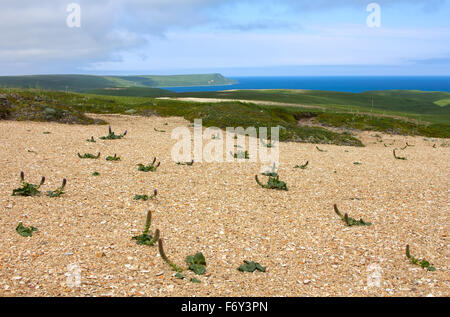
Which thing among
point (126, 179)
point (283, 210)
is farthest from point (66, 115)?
point (283, 210)

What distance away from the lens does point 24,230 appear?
728 centimetres

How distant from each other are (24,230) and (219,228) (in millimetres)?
4389

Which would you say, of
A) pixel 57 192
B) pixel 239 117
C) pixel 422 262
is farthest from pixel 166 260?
pixel 239 117

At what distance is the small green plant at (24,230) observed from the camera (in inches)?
281

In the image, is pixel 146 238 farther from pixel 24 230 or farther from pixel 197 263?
pixel 24 230

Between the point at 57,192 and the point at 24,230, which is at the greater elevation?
the point at 57,192

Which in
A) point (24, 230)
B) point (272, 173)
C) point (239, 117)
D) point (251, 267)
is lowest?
point (251, 267)

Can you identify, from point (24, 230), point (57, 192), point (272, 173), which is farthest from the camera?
point (272, 173)

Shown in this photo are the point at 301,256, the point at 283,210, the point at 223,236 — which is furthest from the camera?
the point at 283,210

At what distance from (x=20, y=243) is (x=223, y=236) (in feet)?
14.2

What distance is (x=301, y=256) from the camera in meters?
7.38

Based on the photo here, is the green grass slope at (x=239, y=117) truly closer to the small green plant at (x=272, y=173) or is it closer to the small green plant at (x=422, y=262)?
the small green plant at (x=272, y=173)

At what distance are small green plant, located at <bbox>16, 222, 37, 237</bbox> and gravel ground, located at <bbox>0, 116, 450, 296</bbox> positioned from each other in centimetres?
13
